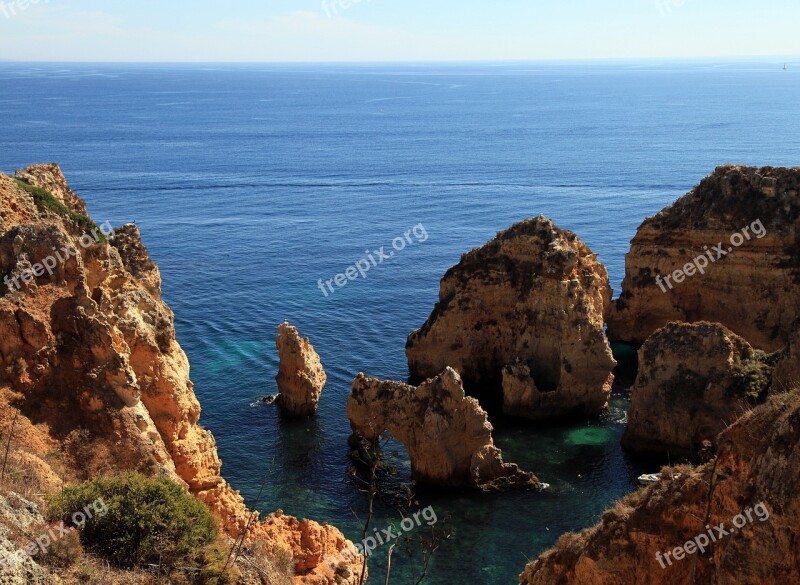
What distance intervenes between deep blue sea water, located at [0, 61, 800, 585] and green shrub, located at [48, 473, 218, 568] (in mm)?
13509

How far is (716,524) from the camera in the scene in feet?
65.5

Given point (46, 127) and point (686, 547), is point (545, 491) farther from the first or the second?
point (46, 127)

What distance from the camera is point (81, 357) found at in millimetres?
26891

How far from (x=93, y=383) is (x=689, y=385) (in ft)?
97.8

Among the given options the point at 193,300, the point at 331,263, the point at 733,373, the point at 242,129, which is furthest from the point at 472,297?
the point at 242,129

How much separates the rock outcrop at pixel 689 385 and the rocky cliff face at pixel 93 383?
21.0 metres

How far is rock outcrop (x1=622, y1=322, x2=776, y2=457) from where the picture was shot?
43938mm

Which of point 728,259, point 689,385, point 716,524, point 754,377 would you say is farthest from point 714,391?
point 716,524

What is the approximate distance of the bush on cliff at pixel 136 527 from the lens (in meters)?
21.3

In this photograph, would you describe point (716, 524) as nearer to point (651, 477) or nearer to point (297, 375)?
point (651, 477)

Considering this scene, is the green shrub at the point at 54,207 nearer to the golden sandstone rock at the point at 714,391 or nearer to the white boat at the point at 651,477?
the white boat at the point at 651,477

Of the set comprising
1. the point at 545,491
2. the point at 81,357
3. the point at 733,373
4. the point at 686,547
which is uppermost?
the point at 81,357

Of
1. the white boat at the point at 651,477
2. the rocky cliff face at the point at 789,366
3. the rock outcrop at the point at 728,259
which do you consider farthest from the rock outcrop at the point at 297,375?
the rocky cliff face at the point at 789,366

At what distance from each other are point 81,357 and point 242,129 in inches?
6999
